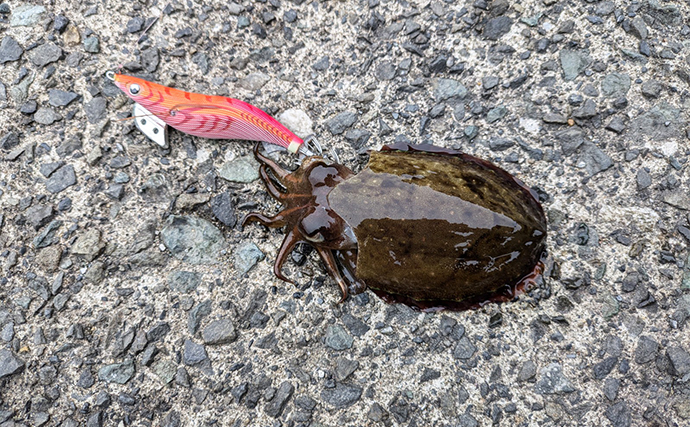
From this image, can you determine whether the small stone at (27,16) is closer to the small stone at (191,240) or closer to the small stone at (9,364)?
the small stone at (191,240)

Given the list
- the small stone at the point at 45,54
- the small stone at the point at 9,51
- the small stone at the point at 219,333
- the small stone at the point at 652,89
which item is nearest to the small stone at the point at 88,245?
the small stone at the point at 219,333

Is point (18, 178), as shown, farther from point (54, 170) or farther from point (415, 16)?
point (415, 16)

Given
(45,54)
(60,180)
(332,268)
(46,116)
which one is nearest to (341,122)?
(332,268)

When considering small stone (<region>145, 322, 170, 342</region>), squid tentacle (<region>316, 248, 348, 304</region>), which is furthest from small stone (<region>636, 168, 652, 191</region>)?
small stone (<region>145, 322, 170, 342</region>)

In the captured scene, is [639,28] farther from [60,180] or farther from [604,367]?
[60,180]

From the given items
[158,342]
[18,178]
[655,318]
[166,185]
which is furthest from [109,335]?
[655,318]

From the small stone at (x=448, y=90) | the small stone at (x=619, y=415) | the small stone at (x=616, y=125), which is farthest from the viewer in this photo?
the small stone at (x=448, y=90)
